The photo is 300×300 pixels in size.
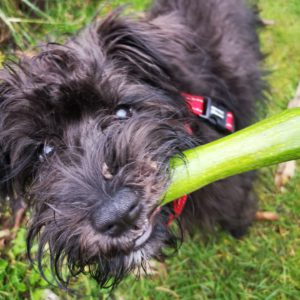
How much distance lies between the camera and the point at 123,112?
2066 mm

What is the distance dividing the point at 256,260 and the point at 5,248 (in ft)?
5.62

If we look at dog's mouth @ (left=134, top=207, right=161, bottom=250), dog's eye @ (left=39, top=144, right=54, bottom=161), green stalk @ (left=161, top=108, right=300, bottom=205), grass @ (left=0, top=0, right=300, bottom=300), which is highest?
green stalk @ (left=161, top=108, right=300, bottom=205)

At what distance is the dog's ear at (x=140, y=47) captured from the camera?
7.09ft

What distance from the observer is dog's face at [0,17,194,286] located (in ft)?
5.49

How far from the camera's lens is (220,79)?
2656 millimetres

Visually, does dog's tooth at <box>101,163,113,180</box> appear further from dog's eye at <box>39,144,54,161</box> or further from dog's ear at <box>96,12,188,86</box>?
dog's ear at <box>96,12,188,86</box>

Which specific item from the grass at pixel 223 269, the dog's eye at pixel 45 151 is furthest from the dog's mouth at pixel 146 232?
the grass at pixel 223 269

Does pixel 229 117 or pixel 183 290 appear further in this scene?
pixel 183 290

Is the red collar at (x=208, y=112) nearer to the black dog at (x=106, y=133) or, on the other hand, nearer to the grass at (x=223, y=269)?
the black dog at (x=106, y=133)

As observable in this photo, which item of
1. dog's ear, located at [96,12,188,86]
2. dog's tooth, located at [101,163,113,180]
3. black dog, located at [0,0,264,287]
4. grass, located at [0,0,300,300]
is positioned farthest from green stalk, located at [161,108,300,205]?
grass, located at [0,0,300,300]

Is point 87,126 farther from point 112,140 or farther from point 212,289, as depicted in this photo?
point 212,289

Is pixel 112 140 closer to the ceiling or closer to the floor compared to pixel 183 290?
closer to the ceiling

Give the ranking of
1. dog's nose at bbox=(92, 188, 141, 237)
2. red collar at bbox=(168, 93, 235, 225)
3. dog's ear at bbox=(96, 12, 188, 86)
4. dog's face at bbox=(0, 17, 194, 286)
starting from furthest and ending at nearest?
red collar at bbox=(168, 93, 235, 225) < dog's ear at bbox=(96, 12, 188, 86) < dog's face at bbox=(0, 17, 194, 286) < dog's nose at bbox=(92, 188, 141, 237)

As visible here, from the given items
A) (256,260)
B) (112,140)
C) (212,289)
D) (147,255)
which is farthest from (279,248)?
(112,140)
